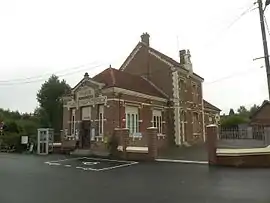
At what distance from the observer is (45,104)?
51.8m

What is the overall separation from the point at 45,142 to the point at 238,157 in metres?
18.5

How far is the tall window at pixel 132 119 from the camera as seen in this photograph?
1119 inches

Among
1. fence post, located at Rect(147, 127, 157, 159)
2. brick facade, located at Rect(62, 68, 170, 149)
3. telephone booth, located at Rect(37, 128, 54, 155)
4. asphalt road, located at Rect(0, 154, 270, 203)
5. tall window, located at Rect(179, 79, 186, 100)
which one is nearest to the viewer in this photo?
asphalt road, located at Rect(0, 154, 270, 203)

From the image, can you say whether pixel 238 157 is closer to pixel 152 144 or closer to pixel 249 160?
pixel 249 160

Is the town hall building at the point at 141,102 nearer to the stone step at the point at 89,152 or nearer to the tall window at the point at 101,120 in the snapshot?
the tall window at the point at 101,120

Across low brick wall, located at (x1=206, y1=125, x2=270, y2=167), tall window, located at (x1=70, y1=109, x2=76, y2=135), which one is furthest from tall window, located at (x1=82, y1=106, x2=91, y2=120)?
low brick wall, located at (x1=206, y1=125, x2=270, y2=167)

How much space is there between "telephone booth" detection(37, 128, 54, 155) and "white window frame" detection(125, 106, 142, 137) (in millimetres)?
7553

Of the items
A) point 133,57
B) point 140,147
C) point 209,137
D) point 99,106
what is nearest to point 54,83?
point 133,57

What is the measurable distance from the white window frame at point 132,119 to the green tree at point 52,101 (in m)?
23.5

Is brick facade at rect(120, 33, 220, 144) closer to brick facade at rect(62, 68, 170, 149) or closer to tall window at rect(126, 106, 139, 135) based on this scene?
brick facade at rect(62, 68, 170, 149)

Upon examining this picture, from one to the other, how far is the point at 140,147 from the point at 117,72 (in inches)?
430

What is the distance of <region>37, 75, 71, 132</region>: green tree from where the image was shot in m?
50.3

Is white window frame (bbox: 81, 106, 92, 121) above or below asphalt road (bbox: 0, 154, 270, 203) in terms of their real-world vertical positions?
above

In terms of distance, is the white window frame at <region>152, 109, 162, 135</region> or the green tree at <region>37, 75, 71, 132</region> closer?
the white window frame at <region>152, 109, 162, 135</region>
